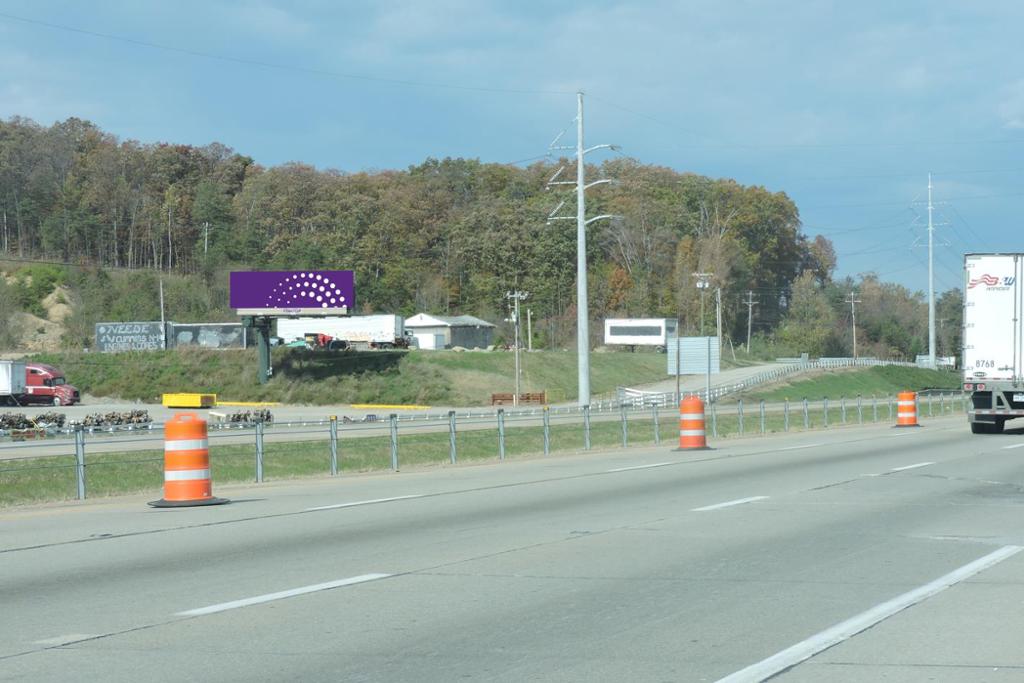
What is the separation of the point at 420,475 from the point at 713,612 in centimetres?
1546

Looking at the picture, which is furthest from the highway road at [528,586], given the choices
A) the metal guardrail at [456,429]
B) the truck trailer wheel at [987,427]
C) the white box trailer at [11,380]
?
the white box trailer at [11,380]

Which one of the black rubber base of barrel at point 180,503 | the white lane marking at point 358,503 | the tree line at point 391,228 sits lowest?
the white lane marking at point 358,503

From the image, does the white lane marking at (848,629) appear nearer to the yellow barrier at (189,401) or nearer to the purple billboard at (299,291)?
the yellow barrier at (189,401)

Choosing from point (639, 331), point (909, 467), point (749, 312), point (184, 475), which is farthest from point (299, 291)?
point (749, 312)

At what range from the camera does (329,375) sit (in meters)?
83.2

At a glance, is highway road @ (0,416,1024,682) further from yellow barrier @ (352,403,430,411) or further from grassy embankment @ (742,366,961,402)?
grassy embankment @ (742,366,961,402)

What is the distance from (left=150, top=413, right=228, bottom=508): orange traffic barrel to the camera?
53.4ft

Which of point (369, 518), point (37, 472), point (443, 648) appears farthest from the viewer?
point (37, 472)

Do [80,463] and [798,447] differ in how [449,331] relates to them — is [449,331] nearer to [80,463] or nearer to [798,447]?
[798,447]

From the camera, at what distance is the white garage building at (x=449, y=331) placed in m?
114

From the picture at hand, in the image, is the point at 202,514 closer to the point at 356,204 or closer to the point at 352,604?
the point at 352,604

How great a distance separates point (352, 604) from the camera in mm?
9289

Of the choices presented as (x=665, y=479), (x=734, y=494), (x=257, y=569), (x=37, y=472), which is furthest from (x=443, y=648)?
(x=37, y=472)

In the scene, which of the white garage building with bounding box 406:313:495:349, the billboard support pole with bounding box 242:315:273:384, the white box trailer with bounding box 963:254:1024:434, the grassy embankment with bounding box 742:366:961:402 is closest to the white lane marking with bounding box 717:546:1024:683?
the white box trailer with bounding box 963:254:1024:434
